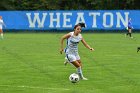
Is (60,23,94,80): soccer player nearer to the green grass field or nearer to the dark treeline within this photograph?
the green grass field

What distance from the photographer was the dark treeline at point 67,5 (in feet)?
207

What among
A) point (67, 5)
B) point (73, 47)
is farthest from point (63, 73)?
point (67, 5)

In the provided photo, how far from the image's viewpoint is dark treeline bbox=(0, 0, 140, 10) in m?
63.1

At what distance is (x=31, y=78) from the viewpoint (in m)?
18.6

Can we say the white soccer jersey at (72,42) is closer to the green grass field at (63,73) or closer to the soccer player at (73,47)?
the soccer player at (73,47)

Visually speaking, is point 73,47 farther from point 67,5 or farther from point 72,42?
point 67,5

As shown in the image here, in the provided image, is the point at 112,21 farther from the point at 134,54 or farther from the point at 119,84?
the point at 119,84

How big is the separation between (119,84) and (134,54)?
11.4m

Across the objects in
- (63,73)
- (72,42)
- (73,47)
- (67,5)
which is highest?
(72,42)

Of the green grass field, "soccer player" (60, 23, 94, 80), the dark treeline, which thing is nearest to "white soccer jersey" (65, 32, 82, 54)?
"soccer player" (60, 23, 94, 80)

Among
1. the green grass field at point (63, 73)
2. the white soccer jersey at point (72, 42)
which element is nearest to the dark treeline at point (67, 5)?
the green grass field at point (63, 73)

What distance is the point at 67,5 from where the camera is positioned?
64.4 metres

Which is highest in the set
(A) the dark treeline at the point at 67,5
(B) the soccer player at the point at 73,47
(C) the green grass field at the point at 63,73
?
(B) the soccer player at the point at 73,47

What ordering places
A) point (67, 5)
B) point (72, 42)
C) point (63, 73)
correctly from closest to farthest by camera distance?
point (72, 42), point (63, 73), point (67, 5)
